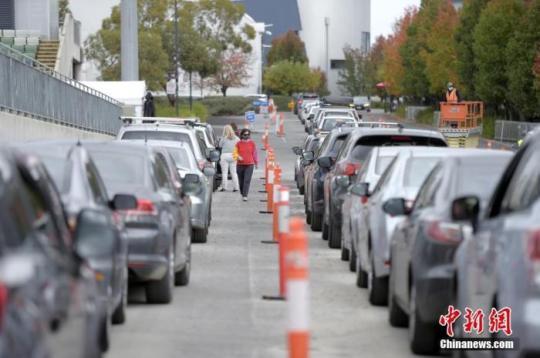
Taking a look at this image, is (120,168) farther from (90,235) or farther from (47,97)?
(47,97)

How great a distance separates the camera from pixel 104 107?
169ft

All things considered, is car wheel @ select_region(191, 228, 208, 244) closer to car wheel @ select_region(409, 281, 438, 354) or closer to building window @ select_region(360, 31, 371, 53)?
car wheel @ select_region(409, 281, 438, 354)

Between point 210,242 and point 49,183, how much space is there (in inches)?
562

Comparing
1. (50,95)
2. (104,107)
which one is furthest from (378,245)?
(104,107)

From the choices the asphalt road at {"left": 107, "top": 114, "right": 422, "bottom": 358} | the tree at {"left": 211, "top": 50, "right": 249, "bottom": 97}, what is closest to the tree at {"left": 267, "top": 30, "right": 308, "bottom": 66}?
the tree at {"left": 211, "top": 50, "right": 249, "bottom": 97}

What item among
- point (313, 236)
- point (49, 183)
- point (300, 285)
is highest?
point (49, 183)

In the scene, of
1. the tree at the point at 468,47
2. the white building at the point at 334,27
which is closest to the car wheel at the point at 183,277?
the tree at the point at 468,47

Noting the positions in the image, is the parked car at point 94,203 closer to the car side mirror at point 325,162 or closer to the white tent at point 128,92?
the car side mirror at point 325,162

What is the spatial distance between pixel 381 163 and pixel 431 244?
278 inches

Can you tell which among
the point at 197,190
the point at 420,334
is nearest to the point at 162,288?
the point at 420,334

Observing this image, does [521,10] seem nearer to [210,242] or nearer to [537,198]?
[210,242]

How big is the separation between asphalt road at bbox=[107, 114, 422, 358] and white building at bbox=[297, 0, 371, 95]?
150767 millimetres

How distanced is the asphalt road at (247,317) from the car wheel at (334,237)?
11.3 inches

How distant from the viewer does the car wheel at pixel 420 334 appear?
11375 mm
